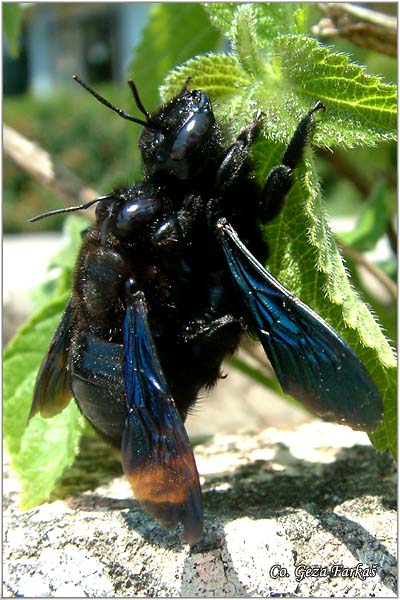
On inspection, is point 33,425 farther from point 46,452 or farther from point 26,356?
point 26,356

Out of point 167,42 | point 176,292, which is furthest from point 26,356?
point 167,42

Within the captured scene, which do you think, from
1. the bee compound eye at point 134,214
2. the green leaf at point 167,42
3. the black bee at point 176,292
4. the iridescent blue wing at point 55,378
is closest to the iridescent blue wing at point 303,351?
the black bee at point 176,292

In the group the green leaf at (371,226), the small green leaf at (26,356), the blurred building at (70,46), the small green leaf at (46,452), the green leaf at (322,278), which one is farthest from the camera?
the blurred building at (70,46)

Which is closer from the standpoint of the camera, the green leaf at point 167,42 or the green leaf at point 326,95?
the green leaf at point 326,95

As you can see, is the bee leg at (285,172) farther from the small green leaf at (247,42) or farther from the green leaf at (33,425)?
the green leaf at (33,425)

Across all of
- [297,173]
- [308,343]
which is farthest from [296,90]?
[308,343]

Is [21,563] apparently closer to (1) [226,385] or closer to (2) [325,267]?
(2) [325,267]

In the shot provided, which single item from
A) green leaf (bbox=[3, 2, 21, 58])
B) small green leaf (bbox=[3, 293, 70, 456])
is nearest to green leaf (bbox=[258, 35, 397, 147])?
small green leaf (bbox=[3, 293, 70, 456])
